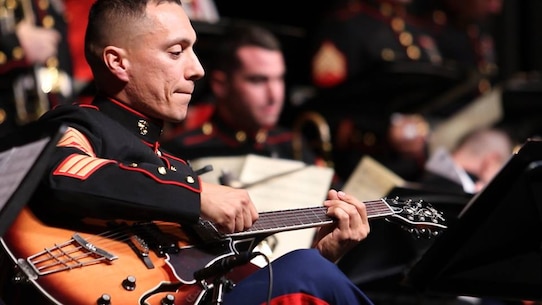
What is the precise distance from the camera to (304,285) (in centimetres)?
258

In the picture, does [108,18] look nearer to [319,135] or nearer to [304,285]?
[304,285]

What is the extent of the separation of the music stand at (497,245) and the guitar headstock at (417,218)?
4 centimetres

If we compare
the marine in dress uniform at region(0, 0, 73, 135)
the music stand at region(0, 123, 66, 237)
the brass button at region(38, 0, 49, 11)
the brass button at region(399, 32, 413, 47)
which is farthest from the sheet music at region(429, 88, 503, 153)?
the music stand at region(0, 123, 66, 237)

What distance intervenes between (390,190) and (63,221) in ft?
5.04

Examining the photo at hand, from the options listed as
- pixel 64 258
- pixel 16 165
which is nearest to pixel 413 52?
pixel 64 258

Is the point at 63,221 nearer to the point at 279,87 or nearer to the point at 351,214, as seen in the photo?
the point at 351,214

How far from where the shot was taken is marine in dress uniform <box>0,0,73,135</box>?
4.50 metres

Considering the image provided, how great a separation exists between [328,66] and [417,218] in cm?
304

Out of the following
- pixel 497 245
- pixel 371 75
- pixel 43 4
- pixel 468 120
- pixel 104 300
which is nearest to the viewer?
pixel 104 300

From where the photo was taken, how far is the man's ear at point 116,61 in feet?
9.41

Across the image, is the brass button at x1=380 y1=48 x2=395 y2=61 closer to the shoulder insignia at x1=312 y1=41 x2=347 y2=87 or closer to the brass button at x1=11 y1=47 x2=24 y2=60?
the shoulder insignia at x1=312 y1=41 x2=347 y2=87

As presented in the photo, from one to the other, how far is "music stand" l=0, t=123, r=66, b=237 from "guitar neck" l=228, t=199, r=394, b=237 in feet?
1.98

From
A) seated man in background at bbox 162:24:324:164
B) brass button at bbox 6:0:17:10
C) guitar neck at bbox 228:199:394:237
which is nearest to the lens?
guitar neck at bbox 228:199:394:237

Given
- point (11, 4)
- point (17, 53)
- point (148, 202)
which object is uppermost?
point (148, 202)
